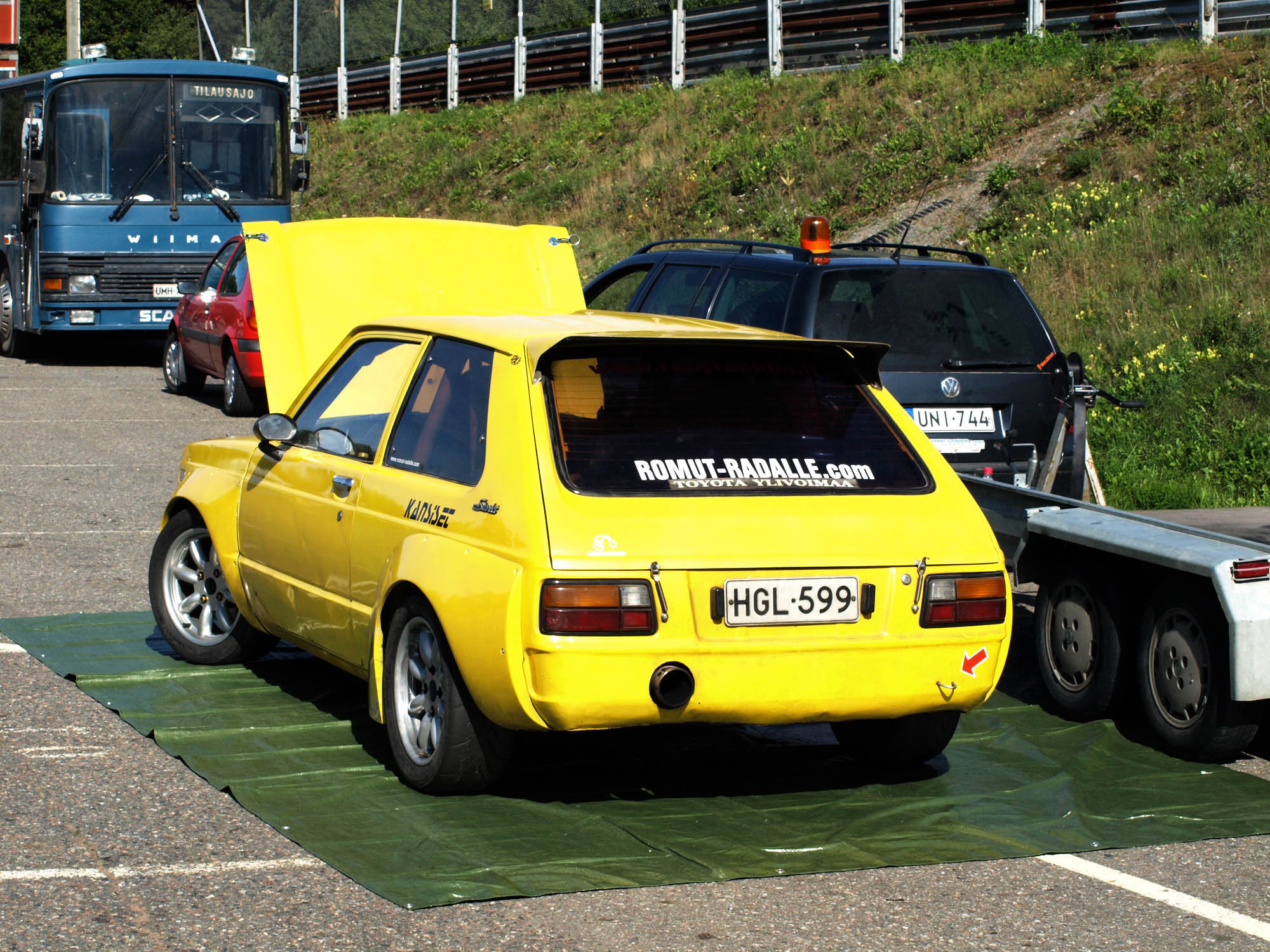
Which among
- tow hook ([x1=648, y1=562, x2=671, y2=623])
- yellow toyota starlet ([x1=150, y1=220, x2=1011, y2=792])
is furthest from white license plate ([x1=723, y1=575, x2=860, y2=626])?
tow hook ([x1=648, y1=562, x2=671, y2=623])

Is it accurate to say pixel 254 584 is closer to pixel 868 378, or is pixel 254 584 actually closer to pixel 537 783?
pixel 537 783

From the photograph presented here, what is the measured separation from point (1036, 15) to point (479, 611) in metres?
22.2

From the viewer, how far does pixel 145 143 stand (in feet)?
66.6

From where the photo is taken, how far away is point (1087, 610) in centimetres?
684

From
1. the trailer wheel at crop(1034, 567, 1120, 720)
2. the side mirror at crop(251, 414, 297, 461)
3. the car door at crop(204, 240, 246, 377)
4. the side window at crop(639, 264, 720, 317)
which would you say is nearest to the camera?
the side mirror at crop(251, 414, 297, 461)

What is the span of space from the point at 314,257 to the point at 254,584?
2.41 m

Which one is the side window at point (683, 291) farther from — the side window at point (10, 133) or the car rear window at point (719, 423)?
the side window at point (10, 133)

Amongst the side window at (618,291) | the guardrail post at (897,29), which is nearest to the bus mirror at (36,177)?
the side window at (618,291)

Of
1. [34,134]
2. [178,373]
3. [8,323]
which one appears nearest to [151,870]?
[178,373]

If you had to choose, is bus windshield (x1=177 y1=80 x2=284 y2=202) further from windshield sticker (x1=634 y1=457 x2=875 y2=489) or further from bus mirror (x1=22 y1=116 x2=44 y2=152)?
windshield sticker (x1=634 y1=457 x2=875 y2=489)

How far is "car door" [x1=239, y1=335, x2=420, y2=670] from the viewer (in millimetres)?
6086

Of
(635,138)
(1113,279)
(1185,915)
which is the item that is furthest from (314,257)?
(635,138)

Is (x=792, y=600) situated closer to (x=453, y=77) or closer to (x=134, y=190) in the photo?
(x=134, y=190)

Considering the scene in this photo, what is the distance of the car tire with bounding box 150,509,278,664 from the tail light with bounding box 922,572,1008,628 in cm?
316
